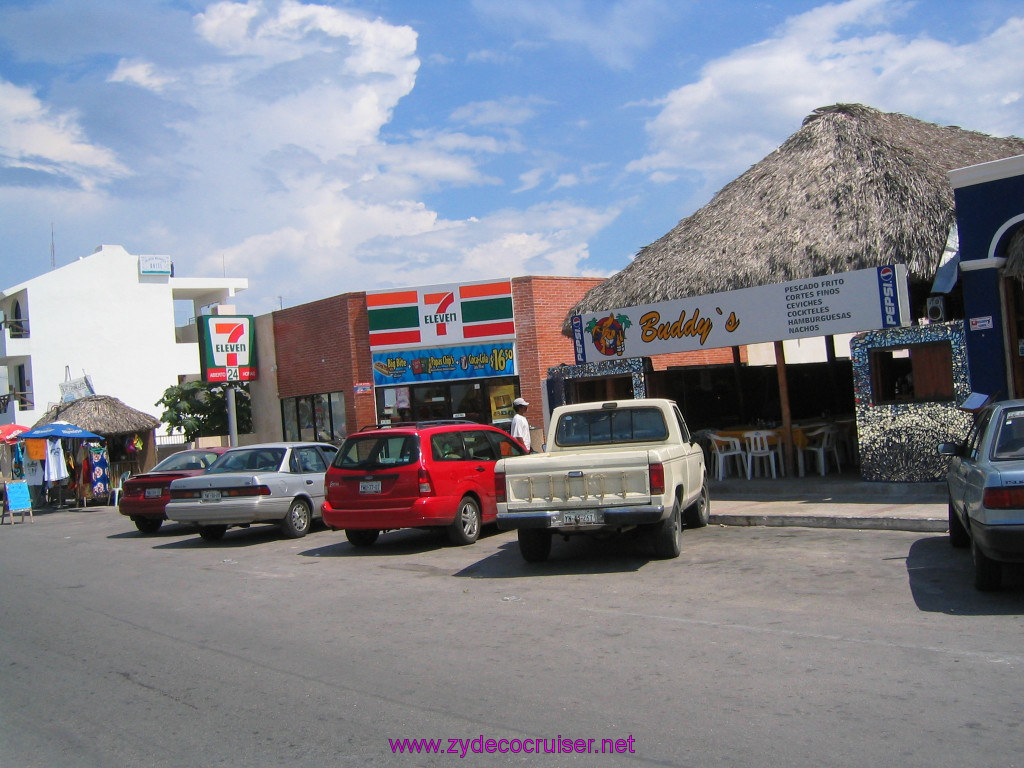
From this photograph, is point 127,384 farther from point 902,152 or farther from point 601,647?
point 601,647

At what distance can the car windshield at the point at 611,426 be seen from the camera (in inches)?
427

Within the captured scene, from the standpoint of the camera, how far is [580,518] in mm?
9336

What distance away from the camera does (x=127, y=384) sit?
143 feet

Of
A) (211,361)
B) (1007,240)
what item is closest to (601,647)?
(1007,240)

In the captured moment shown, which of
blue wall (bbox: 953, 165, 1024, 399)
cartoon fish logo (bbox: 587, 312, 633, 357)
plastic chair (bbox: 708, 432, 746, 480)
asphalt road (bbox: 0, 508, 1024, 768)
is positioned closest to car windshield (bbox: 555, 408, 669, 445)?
asphalt road (bbox: 0, 508, 1024, 768)

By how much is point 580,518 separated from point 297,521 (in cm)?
634

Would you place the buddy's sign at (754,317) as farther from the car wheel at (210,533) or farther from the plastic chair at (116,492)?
the plastic chair at (116,492)

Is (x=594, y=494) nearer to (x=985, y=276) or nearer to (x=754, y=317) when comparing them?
(x=754, y=317)

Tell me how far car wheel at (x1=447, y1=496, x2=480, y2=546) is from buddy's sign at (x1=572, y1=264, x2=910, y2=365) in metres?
5.78

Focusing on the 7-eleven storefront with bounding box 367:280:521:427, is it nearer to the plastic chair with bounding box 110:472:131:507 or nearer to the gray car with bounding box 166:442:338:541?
the plastic chair with bounding box 110:472:131:507

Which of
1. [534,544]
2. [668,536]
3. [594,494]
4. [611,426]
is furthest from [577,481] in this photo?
[611,426]

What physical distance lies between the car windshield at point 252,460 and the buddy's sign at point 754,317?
20.6ft

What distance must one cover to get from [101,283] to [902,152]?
38713mm

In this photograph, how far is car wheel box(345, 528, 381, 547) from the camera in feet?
40.8
